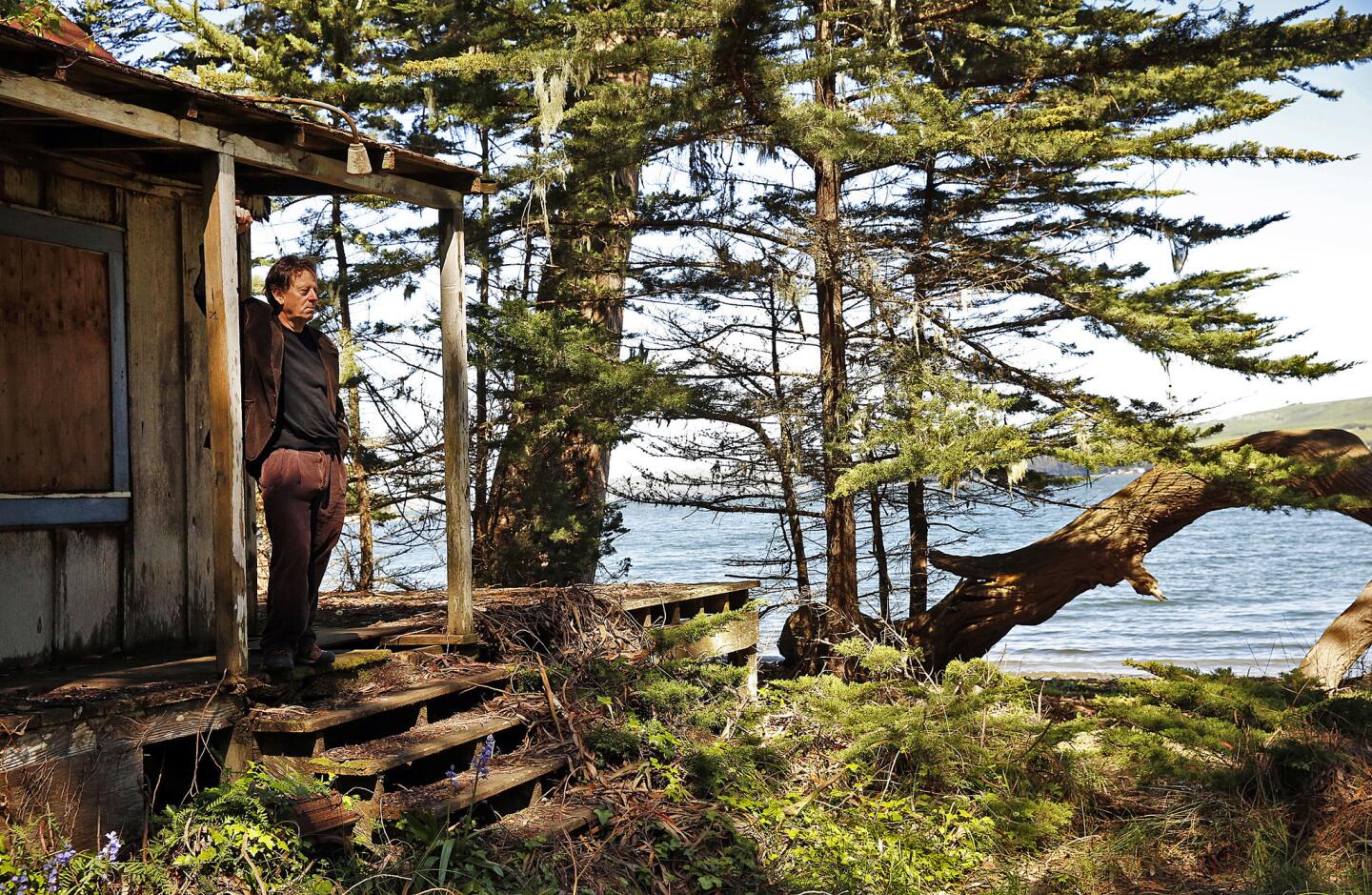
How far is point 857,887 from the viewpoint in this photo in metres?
4.93

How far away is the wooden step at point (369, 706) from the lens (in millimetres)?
4656

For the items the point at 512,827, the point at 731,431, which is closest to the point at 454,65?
the point at 731,431

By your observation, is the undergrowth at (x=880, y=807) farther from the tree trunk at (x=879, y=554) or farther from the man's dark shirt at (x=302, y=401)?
the tree trunk at (x=879, y=554)

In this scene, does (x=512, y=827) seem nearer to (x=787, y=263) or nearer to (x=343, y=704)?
(x=343, y=704)

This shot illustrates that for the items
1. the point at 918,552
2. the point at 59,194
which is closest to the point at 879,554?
the point at 918,552

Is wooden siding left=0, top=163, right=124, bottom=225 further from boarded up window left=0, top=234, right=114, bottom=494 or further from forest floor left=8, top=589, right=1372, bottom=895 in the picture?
forest floor left=8, top=589, right=1372, bottom=895

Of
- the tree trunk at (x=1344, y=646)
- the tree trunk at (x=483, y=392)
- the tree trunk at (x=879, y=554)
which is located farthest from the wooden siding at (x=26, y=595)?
the tree trunk at (x=1344, y=646)

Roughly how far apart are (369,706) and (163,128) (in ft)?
8.91

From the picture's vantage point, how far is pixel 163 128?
15.0ft

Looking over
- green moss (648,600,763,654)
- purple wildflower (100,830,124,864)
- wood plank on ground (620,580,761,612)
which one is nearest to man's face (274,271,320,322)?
purple wildflower (100,830,124,864)

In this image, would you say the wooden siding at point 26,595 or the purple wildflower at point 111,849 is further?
the wooden siding at point 26,595

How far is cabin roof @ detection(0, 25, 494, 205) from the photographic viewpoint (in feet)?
13.3

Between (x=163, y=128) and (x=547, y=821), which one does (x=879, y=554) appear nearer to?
(x=547, y=821)

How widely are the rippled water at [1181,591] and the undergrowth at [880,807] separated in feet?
5.44
